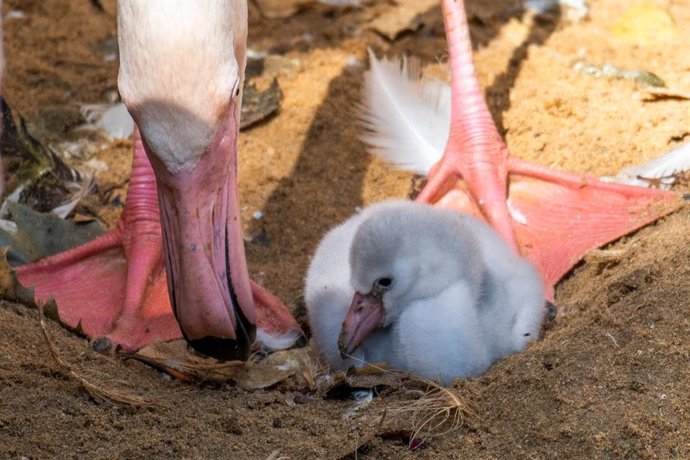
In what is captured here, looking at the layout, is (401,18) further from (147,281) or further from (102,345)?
(102,345)

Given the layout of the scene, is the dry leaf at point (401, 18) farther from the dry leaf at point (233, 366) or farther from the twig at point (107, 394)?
the twig at point (107, 394)

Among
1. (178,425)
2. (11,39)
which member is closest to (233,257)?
(178,425)

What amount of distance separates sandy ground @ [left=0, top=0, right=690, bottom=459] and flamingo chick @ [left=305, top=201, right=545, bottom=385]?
0.14 metres

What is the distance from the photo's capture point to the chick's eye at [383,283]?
305 cm

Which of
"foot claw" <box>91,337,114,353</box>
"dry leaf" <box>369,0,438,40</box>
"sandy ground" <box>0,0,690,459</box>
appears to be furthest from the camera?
"dry leaf" <box>369,0,438,40</box>

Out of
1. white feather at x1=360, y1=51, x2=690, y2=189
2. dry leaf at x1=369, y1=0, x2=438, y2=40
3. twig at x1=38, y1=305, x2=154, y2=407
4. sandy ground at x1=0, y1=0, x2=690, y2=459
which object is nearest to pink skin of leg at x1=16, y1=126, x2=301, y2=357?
sandy ground at x1=0, y1=0, x2=690, y2=459

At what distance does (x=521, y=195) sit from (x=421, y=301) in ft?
3.28

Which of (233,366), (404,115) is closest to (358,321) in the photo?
(233,366)

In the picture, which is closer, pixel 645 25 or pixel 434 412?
pixel 434 412

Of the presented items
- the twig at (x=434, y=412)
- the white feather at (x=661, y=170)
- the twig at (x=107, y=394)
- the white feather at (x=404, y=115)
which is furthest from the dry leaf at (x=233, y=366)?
the white feather at (x=661, y=170)

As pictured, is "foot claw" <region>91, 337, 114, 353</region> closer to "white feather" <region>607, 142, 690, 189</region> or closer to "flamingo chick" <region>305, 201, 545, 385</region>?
"flamingo chick" <region>305, 201, 545, 385</region>

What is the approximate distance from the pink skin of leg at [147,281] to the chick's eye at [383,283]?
376mm

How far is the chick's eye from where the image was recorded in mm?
3046

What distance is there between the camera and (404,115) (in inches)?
175
